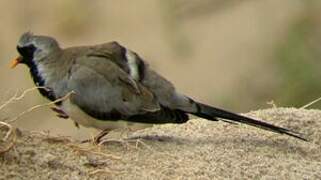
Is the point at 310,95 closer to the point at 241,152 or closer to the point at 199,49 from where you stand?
the point at 199,49

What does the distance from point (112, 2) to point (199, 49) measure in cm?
80

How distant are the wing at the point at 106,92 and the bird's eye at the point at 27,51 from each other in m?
0.20

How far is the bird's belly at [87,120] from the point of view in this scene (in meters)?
4.19

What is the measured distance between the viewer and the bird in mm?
4188

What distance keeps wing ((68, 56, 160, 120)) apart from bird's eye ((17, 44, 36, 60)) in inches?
7.7

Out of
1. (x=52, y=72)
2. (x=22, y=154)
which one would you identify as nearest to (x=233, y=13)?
(x=52, y=72)

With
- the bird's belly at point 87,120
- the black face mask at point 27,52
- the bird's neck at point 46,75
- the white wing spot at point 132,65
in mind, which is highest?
the white wing spot at point 132,65

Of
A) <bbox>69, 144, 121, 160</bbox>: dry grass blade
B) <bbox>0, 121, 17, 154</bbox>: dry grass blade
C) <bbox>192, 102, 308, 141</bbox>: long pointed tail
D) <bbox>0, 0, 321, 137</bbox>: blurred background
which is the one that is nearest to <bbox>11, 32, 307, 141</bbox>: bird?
<bbox>192, 102, 308, 141</bbox>: long pointed tail

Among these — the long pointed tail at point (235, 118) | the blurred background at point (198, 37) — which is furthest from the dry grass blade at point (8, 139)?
the blurred background at point (198, 37)

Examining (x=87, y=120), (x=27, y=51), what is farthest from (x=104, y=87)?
(x=27, y=51)

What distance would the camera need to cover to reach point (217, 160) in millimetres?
3943

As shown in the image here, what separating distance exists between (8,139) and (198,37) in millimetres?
4343

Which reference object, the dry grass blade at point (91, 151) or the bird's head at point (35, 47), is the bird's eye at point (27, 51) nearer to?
the bird's head at point (35, 47)

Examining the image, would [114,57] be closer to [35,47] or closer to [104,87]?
[104,87]
